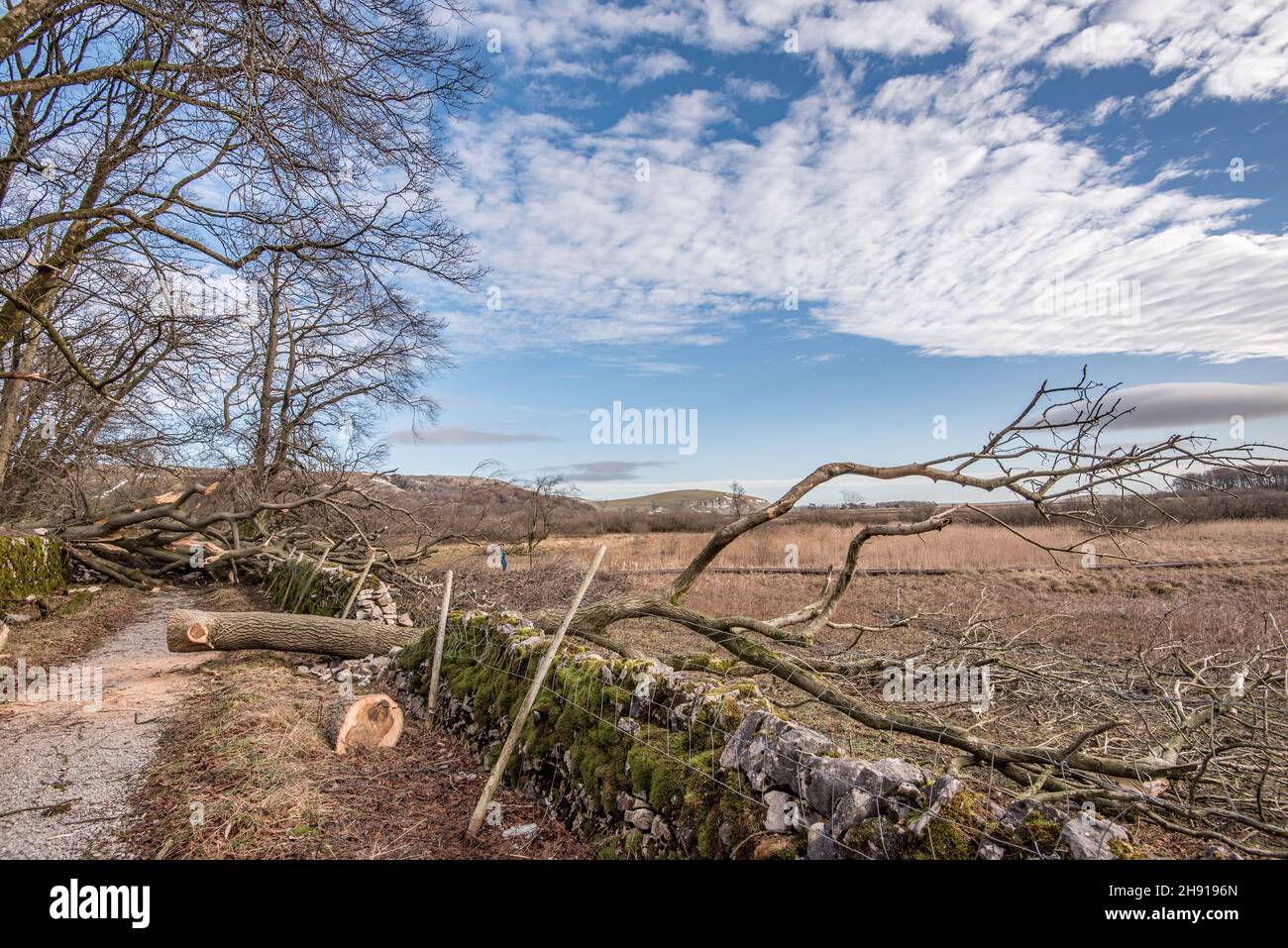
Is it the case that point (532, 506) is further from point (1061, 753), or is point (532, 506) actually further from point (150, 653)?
point (1061, 753)

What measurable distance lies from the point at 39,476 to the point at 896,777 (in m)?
20.2

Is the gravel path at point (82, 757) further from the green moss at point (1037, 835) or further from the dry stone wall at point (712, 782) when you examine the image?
the green moss at point (1037, 835)

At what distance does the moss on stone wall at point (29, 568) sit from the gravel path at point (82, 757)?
3883 millimetres

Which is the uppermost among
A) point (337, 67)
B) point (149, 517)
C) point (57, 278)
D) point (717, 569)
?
point (337, 67)

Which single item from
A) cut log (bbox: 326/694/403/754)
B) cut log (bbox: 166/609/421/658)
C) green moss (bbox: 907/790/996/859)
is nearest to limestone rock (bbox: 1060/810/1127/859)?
green moss (bbox: 907/790/996/859)

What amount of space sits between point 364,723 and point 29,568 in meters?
10.8

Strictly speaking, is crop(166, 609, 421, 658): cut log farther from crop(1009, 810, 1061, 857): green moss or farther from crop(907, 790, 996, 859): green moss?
crop(1009, 810, 1061, 857): green moss

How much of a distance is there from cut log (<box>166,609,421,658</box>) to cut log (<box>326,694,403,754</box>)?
2.49 metres

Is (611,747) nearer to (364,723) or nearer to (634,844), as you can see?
(634,844)

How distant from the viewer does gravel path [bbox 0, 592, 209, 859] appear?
4410 millimetres

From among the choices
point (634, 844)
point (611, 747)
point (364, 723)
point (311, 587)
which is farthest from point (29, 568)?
point (634, 844)

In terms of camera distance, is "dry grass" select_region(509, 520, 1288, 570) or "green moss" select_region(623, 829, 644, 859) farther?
"dry grass" select_region(509, 520, 1288, 570)
